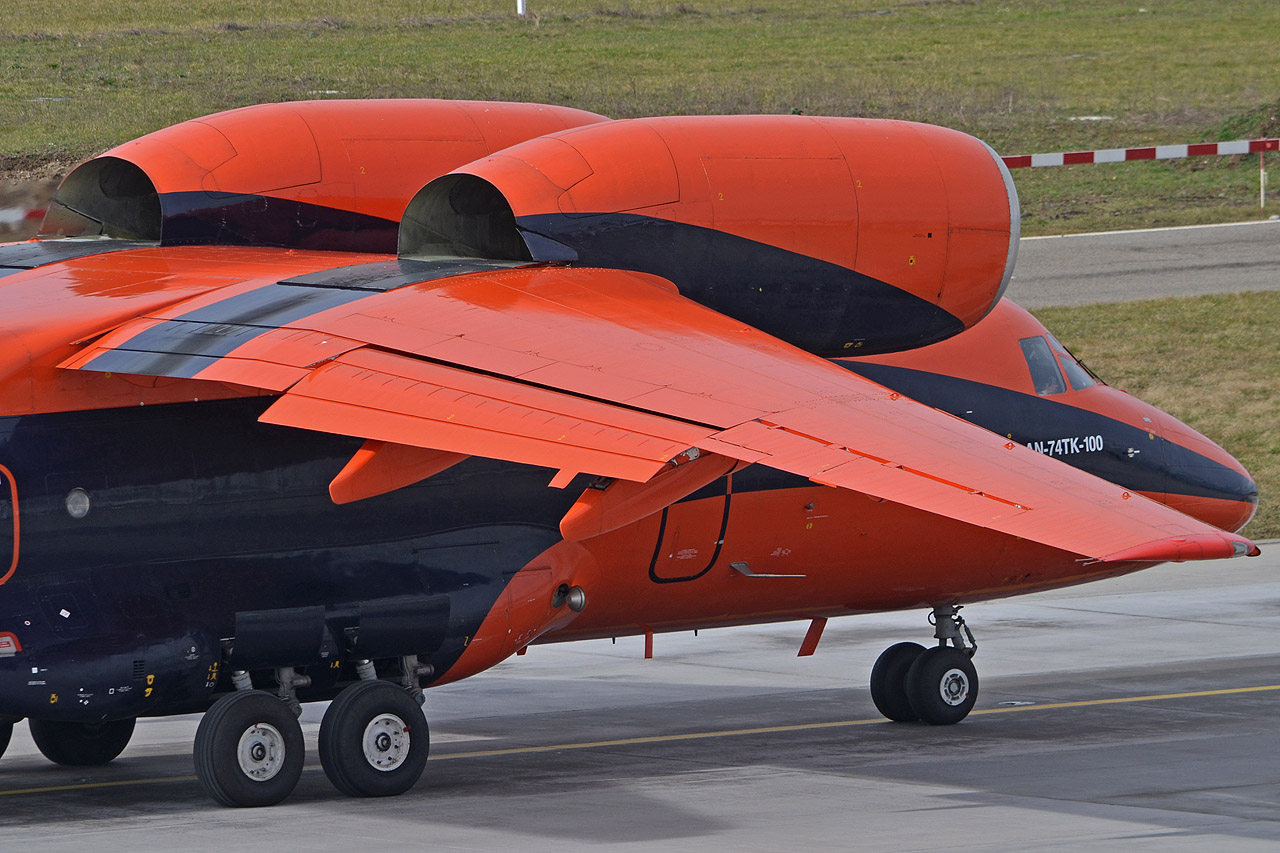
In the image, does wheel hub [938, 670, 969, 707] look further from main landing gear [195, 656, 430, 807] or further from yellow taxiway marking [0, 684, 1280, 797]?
main landing gear [195, 656, 430, 807]

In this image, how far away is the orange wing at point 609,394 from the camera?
7676 millimetres

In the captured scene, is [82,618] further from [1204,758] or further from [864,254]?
[1204,758]

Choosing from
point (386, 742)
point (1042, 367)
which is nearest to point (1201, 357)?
point (1042, 367)

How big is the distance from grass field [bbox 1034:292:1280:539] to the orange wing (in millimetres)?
15209

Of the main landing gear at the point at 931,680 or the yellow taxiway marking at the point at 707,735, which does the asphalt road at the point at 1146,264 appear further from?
the main landing gear at the point at 931,680

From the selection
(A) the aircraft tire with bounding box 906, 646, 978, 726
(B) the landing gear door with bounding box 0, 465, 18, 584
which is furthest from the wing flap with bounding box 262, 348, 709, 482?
(A) the aircraft tire with bounding box 906, 646, 978, 726

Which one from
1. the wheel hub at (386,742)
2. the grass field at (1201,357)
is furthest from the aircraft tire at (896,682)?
the grass field at (1201,357)

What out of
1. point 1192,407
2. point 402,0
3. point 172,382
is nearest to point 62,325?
point 172,382

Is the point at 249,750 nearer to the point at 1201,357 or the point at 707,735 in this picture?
the point at 707,735

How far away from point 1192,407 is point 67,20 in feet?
92.1

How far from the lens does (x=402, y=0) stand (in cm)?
4944

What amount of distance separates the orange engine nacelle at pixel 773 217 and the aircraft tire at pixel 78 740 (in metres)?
4.05

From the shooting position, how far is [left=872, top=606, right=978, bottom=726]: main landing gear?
1338 cm

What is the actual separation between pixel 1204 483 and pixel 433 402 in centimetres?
745
